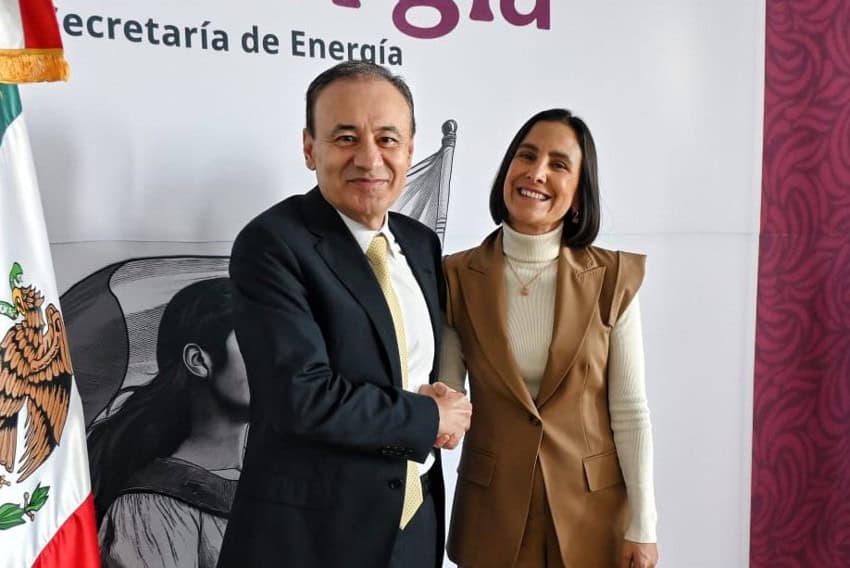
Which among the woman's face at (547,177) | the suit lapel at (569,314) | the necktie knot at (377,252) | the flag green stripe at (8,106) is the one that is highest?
the flag green stripe at (8,106)

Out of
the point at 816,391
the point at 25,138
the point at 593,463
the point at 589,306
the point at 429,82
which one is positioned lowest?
the point at 816,391

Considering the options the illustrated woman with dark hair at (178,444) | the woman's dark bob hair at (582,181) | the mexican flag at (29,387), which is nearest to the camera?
the mexican flag at (29,387)

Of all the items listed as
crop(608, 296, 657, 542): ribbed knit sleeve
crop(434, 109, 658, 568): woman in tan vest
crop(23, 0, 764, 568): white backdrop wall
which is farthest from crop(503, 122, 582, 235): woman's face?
Answer: crop(23, 0, 764, 568): white backdrop wall

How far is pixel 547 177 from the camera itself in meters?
1.71

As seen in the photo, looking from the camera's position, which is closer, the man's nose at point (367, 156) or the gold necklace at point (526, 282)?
the man's nose at point (367, 156)

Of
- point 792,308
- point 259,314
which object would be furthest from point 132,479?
point 792,308

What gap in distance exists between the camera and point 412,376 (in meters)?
1.58

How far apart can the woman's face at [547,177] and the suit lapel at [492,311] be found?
12 centimetres

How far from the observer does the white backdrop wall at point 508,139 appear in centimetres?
182

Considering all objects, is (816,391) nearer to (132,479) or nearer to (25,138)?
(132,479)

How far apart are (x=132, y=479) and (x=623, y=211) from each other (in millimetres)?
1582

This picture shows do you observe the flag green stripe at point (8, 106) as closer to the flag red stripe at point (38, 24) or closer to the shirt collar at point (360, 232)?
the flag red stripe at point (38, 24)

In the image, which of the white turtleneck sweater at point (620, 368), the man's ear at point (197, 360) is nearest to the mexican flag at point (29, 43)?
the man's ear at point (197, 360)

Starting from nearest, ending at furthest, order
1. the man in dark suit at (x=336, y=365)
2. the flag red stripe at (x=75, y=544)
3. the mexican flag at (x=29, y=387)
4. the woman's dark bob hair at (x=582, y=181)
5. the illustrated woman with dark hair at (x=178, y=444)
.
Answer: the man in dark suit at (x=336, y=365) → the mexican flag at (x=29, y=387) → the flag red stripe at (x=75, y=544) → the woman's dark bob hair at (x=582, y=181) → the illustrated woman with dark hair at (x=178, y=444)
